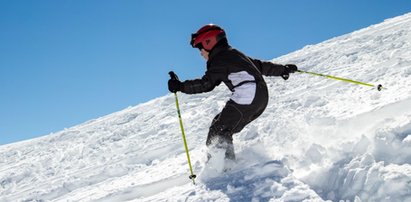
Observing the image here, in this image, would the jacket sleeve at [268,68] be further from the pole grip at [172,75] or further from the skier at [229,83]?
the pole grip at [172,75]

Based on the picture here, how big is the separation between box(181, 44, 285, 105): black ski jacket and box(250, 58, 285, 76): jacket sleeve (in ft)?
1.73

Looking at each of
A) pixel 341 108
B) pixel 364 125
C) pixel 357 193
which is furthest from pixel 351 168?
pixel 341 108

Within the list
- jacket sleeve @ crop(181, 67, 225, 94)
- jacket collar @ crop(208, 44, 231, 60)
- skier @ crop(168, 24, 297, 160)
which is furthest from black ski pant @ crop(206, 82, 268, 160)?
jacket collar @ crop(208, 44, 231, 60)

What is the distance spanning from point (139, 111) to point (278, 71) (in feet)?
33.8

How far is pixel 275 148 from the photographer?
17.3 feet

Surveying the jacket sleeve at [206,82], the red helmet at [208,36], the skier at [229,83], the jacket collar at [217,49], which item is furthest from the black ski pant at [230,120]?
the red helmet at [208,36]

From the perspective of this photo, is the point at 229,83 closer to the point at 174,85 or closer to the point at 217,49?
the point at 217,49

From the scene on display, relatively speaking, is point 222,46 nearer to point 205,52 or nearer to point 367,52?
point 205,52

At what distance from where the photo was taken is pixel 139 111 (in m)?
15.4

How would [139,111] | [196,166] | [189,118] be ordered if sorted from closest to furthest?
[196,166], [189,118], [139,111]

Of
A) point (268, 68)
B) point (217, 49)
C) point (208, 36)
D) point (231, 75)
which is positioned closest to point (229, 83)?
point (231, 75)

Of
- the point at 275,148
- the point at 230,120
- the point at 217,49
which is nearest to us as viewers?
the point at 230,120

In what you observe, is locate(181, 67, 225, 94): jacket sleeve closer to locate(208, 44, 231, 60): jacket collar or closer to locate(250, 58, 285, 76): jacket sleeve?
locate(208, 44, 231, 60): jacket collar

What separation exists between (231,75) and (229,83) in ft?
0.38
